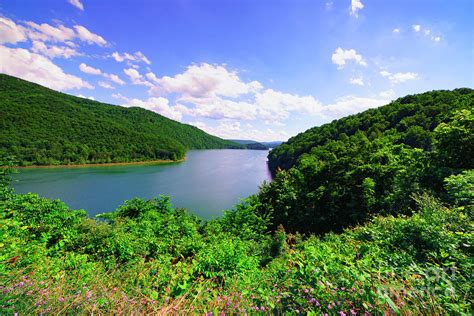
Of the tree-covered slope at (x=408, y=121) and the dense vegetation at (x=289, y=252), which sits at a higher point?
the tree-covered slope at (x=408, y=121)

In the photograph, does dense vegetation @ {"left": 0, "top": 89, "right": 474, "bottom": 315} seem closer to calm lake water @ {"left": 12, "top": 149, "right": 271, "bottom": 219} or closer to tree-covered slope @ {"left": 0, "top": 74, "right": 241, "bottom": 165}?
calm lake water @ {"left": 12, "top": 149, "right": 271, "bottom": 219}

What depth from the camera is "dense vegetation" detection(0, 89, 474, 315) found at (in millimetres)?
1639

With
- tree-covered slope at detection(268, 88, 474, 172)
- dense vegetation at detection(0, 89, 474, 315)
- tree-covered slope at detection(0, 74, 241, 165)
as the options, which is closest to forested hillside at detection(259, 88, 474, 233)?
dense vegetation at detection(0, 89, 474, 315)

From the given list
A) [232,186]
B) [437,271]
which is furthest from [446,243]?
[232,186]

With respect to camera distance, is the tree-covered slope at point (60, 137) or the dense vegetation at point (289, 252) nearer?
the dense vegetation at point (289, 252)

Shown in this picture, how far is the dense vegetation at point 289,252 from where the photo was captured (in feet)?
5.38

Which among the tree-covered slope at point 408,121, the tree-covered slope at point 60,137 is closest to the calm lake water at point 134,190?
the tree-covered slope at point 60,137

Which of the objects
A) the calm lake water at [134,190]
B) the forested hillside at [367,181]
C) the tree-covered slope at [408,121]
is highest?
the tree-covered slope at [408,121]

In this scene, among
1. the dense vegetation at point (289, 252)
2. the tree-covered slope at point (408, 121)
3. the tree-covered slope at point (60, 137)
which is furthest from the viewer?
the tree-covered slope at point (60, 137)

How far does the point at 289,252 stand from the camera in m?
5.65

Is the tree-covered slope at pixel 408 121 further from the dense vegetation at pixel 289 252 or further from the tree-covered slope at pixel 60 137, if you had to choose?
the tree-covered slope at pixel 60 137

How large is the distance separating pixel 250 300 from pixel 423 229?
3.16 m

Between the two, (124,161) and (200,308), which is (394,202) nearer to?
(200,308)

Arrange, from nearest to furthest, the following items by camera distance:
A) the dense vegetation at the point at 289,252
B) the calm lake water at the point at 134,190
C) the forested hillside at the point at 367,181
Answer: the dense vegetation at the point at 289,252
the forested hillside at the point at 367,181
the calm lake water at the point at 134,190
